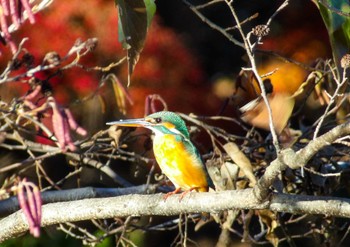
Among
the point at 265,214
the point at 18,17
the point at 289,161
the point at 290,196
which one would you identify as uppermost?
the point at 18,17

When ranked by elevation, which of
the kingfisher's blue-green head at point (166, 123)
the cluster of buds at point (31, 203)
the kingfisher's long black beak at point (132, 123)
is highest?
the cluster of buds at point (31, 203)

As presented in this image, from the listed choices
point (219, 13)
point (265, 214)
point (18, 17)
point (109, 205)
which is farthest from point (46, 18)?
point (18, 17)

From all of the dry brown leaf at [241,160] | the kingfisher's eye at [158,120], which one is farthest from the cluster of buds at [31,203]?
the dry brown leaf at [241,160]

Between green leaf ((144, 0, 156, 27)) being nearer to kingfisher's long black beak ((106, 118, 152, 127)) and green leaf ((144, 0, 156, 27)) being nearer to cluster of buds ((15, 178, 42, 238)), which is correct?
kingfisher's long black beak ((106, 118, 152, 127))

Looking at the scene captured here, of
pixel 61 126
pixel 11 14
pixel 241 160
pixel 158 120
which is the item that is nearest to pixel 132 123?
pixel 158 120

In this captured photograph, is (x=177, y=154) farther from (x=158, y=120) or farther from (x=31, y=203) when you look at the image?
A: (x=31, y=203)

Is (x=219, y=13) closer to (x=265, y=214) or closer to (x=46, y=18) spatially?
(x=46, y=18)

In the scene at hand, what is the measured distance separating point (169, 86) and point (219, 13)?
0.79 meters

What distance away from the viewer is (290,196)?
80.6 inches

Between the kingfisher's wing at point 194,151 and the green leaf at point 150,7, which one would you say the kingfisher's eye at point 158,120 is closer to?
the kingfisher's wing at point 194,151

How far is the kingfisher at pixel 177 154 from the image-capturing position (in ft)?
8.33

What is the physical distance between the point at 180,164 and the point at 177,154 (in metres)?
0.03

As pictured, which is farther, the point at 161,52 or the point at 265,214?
the point at 161,52

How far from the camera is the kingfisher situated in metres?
2.54
